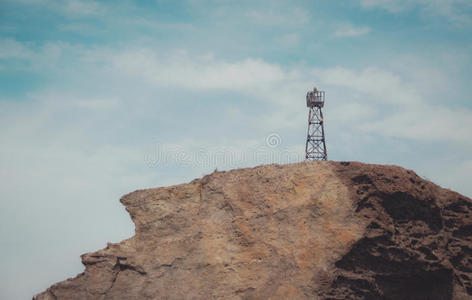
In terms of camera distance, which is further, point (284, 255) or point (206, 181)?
point (206, 181)

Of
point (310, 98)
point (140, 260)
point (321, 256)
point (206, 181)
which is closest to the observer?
point (321, 256)

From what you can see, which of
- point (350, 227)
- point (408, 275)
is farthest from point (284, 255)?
point (408, 275)

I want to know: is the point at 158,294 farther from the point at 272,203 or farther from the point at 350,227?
the point at 350,227

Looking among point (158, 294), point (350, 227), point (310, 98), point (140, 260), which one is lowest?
point (158, 294)

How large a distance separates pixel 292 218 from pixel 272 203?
0.49 meters

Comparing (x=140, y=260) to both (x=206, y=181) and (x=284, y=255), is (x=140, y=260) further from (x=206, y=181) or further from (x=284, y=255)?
(x=284, y=255)

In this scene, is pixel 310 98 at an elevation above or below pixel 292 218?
above

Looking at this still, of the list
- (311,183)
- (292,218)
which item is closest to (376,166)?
(311,183)

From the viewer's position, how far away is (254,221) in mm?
8406

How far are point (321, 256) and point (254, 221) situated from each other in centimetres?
140

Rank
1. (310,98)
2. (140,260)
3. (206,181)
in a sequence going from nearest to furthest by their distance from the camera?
(140,260), (206,181), (310,98)

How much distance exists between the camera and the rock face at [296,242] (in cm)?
794

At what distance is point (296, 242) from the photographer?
8.10m

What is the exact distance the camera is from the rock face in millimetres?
7938
